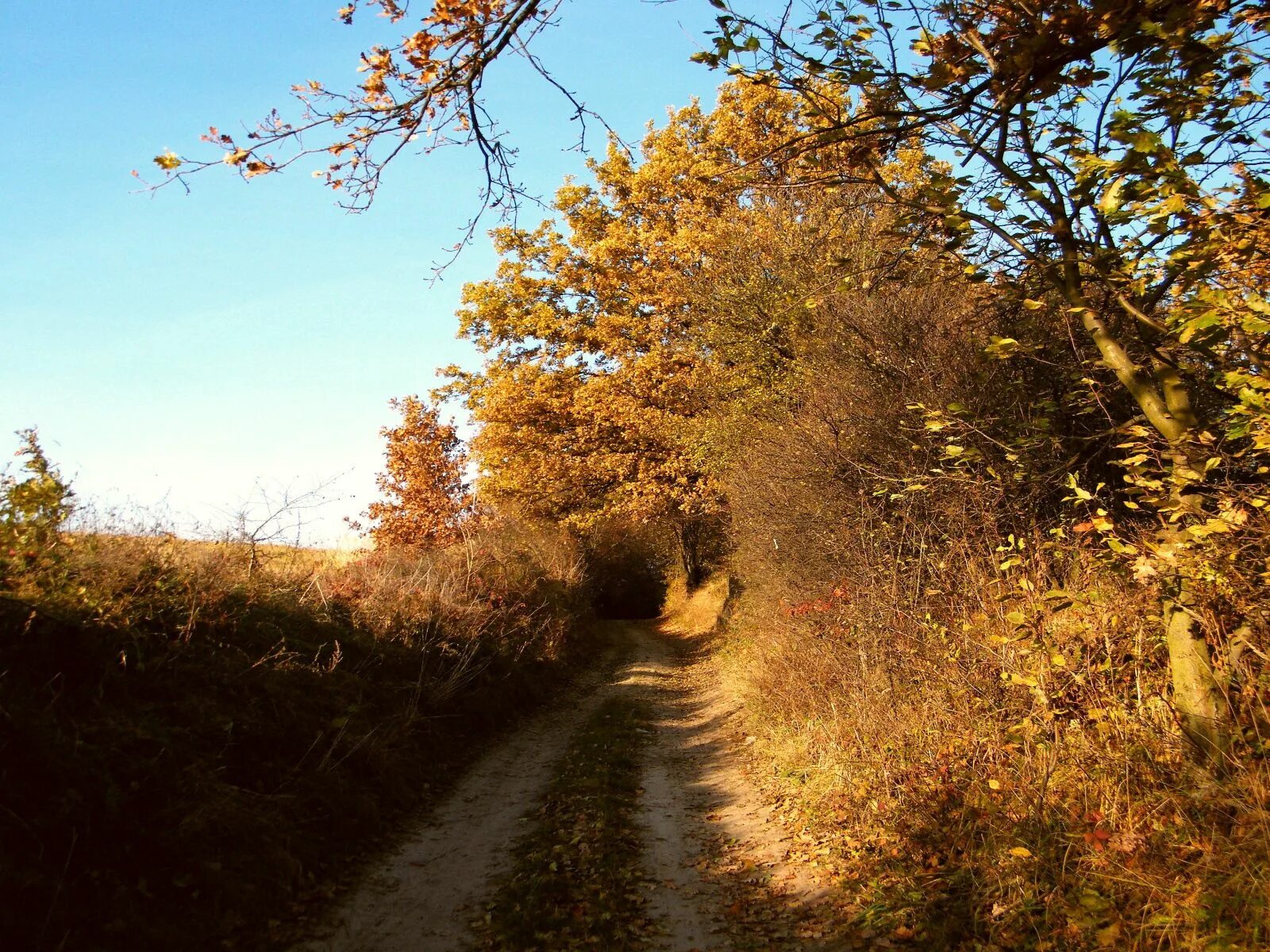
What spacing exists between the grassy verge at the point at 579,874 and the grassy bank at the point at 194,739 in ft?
5.44

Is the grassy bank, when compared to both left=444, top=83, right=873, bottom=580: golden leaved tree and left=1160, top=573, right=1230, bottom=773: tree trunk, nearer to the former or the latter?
left=1160, top=573, right=1230, bottom=773: tree trunk

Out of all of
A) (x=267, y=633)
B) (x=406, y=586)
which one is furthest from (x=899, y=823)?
(x=406, y=586)

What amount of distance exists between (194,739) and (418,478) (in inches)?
894

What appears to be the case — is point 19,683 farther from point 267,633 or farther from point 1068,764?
point 1068,764

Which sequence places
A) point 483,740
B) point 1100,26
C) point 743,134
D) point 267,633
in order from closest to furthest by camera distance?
1. point 1100,26
2. point 267,633
3. point 483,740
4. point 743,134

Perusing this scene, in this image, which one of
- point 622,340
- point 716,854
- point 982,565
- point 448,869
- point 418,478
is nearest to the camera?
point 448,869

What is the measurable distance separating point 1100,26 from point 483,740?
1133 centimetres

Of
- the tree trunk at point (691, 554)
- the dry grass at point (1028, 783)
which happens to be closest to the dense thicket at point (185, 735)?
the dry grass at point (1028, 783)

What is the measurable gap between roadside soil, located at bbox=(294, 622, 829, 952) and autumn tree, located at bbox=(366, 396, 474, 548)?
16648 mm

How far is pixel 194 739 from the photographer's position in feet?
21.2

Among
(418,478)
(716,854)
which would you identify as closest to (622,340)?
(418,478)

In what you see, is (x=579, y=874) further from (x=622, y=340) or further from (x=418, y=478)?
(x=418, y=478)

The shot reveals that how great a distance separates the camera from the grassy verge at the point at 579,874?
5488 millimetres

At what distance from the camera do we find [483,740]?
11.8 m
